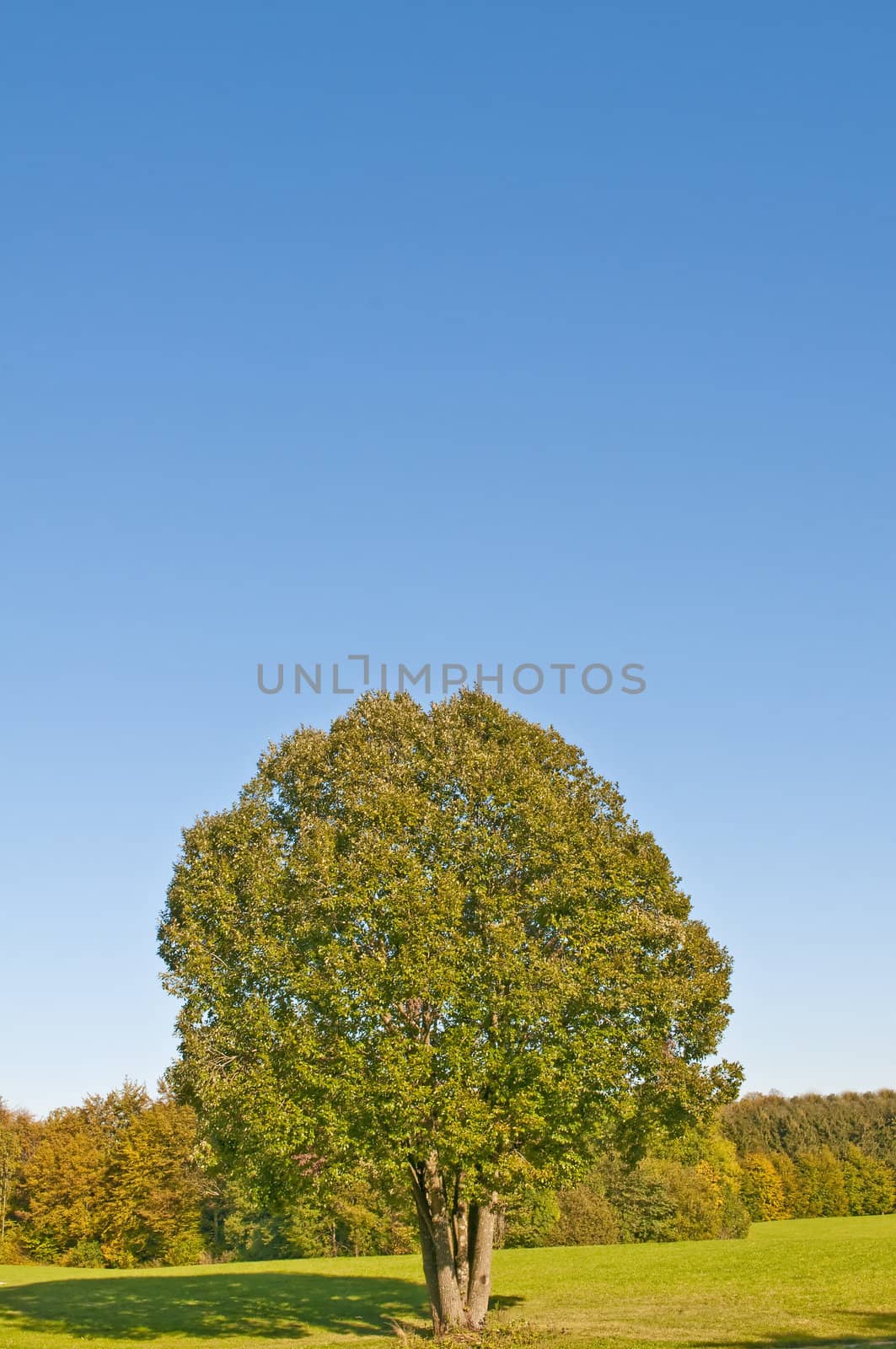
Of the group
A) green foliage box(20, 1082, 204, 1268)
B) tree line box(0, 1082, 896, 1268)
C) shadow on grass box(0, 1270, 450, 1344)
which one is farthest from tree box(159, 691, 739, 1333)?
green foliage box(20, 1082, 204, 1268)

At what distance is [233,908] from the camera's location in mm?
33406

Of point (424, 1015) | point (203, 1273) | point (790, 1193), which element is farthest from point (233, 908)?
point (790, 1193)

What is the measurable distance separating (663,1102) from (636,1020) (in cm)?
281

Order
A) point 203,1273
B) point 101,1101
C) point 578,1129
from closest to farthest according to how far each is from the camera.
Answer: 1. point 578,1129
2. point 203,1273
3. point 101,1101

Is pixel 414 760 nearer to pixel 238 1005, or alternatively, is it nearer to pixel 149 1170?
pixel 238 1005

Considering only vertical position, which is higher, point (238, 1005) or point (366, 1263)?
point (238, 1005)

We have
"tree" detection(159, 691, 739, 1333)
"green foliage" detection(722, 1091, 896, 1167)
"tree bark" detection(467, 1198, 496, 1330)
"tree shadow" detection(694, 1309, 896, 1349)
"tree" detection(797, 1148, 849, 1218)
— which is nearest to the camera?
"tree shadow" detection(694, 1309, 896, 1349)

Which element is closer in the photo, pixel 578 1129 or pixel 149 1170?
pixel 578 1129

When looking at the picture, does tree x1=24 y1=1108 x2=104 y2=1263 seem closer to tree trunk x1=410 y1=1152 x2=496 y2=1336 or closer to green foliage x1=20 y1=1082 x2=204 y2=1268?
green foliage x1=20 y1=1082 x2=204 y2=1268

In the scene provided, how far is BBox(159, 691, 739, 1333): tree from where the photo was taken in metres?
29.2

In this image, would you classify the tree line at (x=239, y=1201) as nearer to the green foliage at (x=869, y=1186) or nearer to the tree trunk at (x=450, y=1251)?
the green foliage at (x=869, y=1186)

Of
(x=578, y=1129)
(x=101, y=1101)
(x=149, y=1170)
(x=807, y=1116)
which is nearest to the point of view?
(x=578, y=1129)

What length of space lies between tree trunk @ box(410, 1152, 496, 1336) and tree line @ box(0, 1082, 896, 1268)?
2907 cm

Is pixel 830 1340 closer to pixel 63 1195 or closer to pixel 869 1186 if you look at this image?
pixel 63 1195
